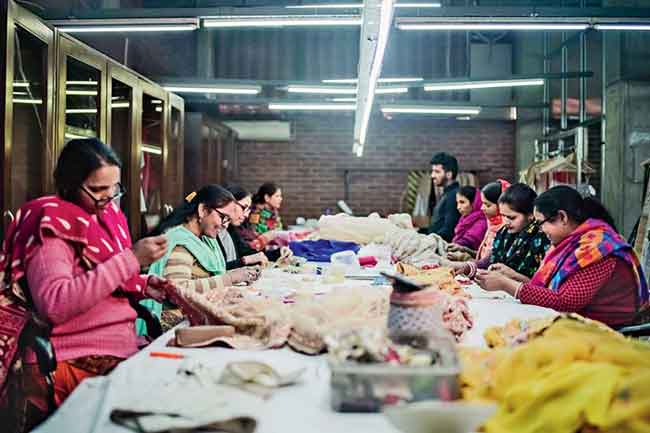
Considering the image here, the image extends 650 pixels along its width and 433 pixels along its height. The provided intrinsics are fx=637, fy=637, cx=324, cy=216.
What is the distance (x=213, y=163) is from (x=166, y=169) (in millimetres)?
2888

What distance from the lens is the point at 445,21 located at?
15.0ft

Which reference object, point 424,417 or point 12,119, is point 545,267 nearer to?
point 424,417

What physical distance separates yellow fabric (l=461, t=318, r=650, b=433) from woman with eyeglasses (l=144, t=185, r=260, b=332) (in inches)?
80.6

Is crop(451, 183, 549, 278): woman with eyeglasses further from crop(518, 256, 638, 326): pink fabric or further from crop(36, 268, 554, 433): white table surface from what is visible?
crop(36, 268, 554, 433): white table surface

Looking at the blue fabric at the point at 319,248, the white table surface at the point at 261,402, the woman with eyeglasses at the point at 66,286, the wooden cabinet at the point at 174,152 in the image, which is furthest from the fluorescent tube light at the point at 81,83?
the white table surface at the point at 261,402

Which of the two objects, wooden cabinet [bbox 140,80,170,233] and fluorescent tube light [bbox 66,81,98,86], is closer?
fluorescent tube light [bbox 66,81,98,86]

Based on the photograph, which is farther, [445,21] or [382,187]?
[382,187]

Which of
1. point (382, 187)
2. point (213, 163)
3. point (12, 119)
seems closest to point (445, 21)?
point (12, 119)

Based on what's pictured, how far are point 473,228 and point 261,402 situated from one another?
4.88 meters

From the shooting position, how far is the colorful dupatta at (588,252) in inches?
117

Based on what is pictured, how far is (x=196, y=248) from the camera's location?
11.7ft

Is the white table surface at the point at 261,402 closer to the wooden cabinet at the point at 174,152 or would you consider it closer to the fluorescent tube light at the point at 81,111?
the fluorescent tube light at the point at 81,111

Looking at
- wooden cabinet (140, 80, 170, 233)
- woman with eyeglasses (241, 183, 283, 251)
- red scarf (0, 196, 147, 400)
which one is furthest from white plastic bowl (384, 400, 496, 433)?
woman with eyeglasses (241, 183, 283, 251)

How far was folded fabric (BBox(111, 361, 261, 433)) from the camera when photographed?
1.41 m
